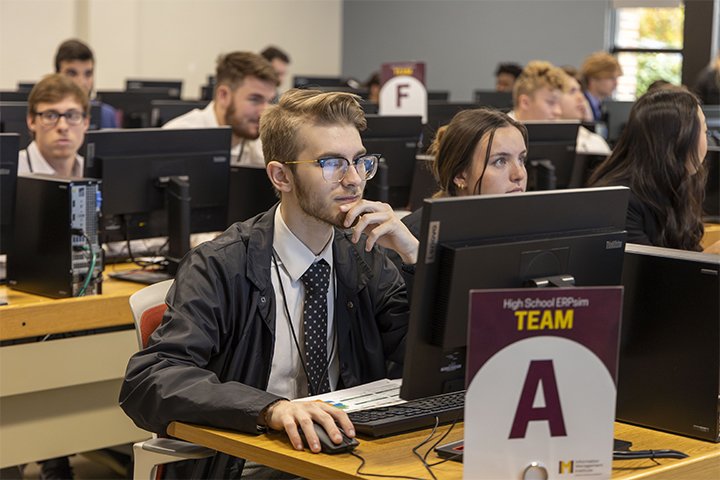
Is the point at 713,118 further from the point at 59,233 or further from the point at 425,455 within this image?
the point at 425,455

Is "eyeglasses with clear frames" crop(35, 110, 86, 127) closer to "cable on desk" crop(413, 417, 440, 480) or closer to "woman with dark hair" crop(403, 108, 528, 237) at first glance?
"woman with dark hair" crop(403, 108, 528, 237)

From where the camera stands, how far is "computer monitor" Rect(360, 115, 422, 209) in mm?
4570

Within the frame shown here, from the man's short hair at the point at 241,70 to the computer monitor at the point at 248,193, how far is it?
3.40 feet

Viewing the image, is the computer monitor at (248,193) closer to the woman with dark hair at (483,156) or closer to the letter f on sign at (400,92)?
the woman with dark hair at (483,156)

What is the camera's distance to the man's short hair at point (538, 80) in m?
6.31

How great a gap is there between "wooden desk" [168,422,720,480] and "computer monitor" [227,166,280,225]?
1998mm

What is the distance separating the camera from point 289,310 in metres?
2.33

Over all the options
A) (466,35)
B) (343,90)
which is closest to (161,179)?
(343,90)

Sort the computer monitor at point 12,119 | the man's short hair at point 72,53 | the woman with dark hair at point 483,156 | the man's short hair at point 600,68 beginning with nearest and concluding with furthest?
the woman with dark hair at point 483,156 < the computer monitor at point 12,119 < the man's short hair at point 72,53 < the man's short hair at point 600,68

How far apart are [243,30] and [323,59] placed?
1378 millimetres

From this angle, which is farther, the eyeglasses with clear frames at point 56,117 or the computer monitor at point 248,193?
the eyeglasses with clear frames at point 56,117

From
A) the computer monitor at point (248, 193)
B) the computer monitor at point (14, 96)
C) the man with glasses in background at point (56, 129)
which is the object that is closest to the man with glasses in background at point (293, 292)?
the computer monitor at point (248, 193)

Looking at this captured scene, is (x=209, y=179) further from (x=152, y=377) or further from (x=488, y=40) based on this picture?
(x=488, y=40)

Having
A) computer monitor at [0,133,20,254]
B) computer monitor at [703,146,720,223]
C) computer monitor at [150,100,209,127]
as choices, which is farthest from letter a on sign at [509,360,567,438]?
computer monitor at [150,100,209,127]
